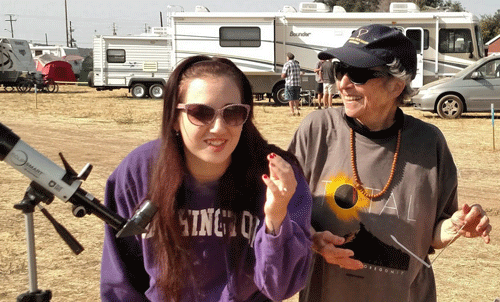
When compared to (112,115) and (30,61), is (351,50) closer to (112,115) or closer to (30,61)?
(112,115)

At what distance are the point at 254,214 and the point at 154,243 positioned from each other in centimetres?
32

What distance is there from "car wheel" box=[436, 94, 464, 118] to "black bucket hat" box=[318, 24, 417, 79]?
14305 millimetres

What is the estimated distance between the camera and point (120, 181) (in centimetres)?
199

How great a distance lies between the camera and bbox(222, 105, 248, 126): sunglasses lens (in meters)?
1.88

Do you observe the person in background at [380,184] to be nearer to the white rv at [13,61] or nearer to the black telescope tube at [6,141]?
the black telescope tube at [6,141]

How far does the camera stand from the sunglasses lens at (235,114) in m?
1.88

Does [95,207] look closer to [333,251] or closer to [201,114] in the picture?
Answer: [201,114]

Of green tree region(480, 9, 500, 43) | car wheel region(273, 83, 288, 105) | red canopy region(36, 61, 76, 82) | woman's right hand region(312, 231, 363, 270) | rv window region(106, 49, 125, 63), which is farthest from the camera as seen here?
green tree region(480, 9, 500, 43)

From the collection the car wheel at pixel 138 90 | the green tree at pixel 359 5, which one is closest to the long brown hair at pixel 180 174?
the car wheel at pixel 138 90

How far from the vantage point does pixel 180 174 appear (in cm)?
193

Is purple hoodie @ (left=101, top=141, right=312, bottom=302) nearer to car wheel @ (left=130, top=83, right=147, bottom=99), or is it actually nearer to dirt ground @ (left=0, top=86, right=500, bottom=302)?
dirt ground @ (left=0, top=86, right=500, bottom=302)

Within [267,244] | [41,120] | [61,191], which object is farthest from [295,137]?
[41,120]

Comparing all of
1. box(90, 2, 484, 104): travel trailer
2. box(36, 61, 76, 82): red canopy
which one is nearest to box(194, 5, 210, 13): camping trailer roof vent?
box(90, 2, 484, 104): travel trailer

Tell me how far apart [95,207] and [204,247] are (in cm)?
38
